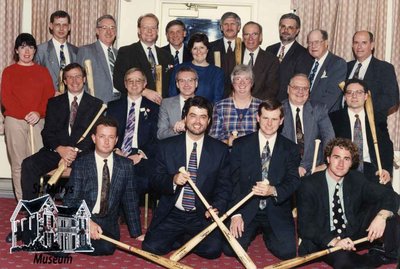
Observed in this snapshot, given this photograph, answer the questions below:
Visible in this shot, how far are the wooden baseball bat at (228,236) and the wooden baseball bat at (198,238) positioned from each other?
7cm

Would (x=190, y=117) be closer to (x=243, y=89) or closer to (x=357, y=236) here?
(x=243, y=89)

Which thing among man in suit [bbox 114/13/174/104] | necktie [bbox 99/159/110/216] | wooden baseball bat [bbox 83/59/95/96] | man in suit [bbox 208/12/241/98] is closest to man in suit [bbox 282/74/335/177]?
man in suit [bbox 208/12/241/98]

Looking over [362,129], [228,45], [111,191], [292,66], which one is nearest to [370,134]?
[362,129]

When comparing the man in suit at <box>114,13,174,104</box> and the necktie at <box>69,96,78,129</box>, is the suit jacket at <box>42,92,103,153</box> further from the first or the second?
the man in suit at <box>114,13,174,104</box>

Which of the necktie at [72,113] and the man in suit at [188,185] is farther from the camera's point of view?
the necktie at [72,113]

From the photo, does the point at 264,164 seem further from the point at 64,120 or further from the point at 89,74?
the point at 89,74

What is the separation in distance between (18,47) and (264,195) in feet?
9.54

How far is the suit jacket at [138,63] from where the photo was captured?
6.99 metres

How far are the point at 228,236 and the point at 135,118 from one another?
175cm

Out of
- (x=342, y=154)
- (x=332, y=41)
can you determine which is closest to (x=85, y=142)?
(x=342, y=154)

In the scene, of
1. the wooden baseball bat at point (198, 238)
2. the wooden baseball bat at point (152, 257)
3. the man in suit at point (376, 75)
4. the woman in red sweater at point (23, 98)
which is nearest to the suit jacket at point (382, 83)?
the man in suit at point (376, 75)

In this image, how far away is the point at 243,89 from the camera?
6.39 metres

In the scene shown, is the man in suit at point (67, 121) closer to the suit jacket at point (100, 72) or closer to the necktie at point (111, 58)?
the suit jacket at point (100, 72)

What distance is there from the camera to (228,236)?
529 centimetres
